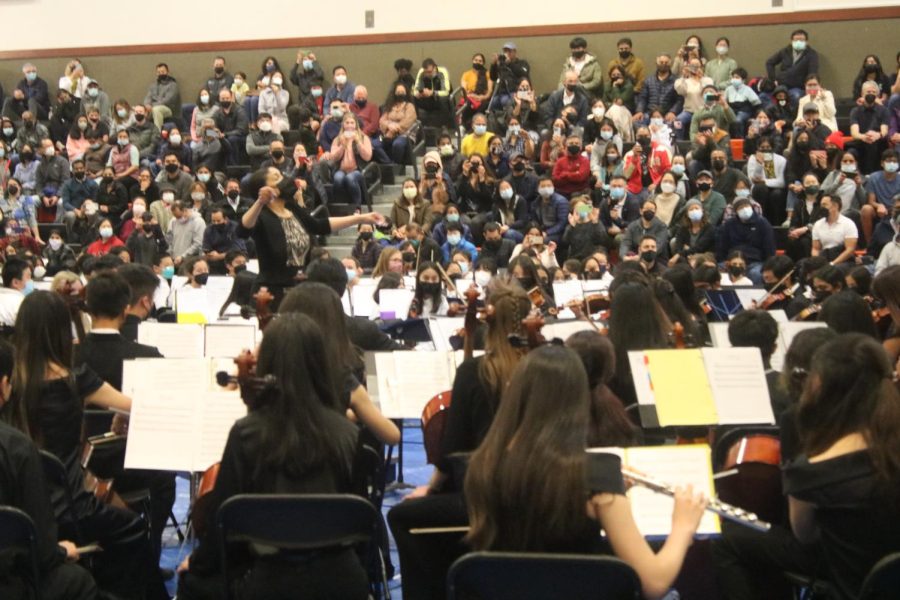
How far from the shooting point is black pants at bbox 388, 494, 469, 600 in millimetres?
4266

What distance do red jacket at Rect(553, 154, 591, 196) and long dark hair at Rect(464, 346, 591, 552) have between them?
489 inches

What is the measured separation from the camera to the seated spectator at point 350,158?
16422 millimetres

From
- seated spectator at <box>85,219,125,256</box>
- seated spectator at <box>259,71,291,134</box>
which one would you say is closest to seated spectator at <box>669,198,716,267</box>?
seated spectator at <box>85,219,125,256</box>

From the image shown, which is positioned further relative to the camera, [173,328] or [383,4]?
[383,4]

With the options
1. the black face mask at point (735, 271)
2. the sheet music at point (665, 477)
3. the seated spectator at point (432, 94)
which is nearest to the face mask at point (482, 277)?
the black face mask at point (735, 271)

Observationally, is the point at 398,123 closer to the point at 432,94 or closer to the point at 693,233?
the point at 432,94

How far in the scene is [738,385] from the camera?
5.09 meters

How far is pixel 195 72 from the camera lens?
21312 millimetres

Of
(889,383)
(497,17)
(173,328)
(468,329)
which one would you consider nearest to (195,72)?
(497,17)

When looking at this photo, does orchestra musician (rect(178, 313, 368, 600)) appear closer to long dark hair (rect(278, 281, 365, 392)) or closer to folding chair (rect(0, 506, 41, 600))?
folding chair (rect(0, 506, 41, 600))

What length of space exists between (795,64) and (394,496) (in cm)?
1245

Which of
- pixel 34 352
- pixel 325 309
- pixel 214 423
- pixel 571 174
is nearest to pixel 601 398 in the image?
pixel 325 309

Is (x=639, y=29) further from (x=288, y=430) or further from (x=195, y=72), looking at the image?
(x=288, y=430)

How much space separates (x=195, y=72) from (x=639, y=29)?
311 inches
